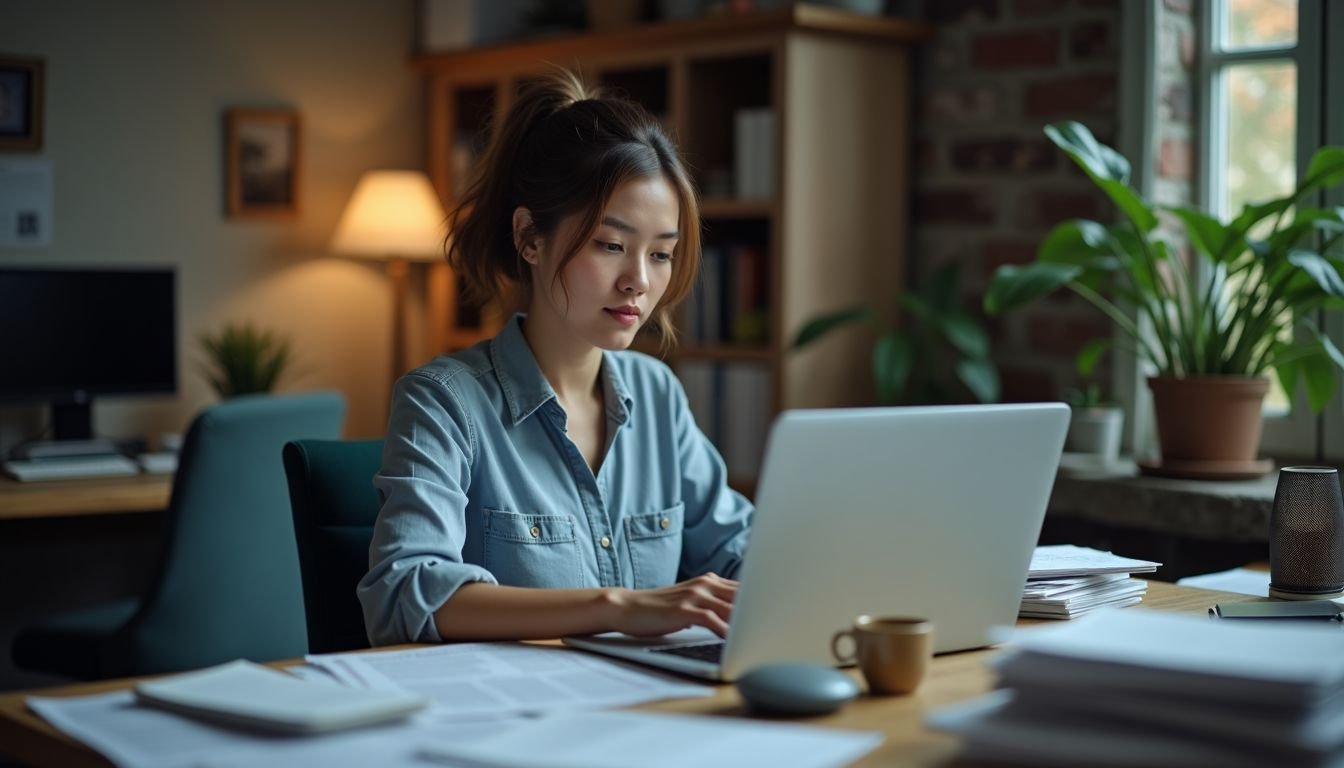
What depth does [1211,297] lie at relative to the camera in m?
2.50

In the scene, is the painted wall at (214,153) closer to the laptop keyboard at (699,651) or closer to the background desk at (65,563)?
the background desk at (65,563)

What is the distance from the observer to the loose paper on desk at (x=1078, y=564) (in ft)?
5.31

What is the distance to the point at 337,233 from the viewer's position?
4.02 meters

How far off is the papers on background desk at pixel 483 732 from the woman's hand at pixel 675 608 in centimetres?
9

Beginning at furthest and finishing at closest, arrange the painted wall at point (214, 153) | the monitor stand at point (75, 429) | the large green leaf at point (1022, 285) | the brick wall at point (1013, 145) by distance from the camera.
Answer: the painted wall at point (214, 153)
the monitor stand at point (75, 429)
the brick wall at point (1013, 145)
the large green leaf at point (1022, 285)

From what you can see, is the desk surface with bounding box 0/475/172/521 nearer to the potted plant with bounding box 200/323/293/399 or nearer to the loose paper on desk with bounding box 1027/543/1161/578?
the potted plant with bounding box 200/323/293/399

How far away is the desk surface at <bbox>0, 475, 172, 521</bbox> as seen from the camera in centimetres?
281

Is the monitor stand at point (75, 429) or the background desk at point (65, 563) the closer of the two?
the monitor stand at point (75, 429)

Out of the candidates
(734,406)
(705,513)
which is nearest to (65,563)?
(734,406)

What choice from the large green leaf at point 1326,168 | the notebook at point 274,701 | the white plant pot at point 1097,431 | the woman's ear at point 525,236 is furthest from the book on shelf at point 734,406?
the notebook at point 274,701

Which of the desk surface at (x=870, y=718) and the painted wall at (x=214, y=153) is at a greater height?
the painted wall at (x=214, y=153)

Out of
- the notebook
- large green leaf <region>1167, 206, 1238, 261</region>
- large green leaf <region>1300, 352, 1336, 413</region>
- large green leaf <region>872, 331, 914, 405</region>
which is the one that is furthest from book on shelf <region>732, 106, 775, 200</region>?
the notebook

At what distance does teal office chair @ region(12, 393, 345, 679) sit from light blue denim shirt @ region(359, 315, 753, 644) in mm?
1048

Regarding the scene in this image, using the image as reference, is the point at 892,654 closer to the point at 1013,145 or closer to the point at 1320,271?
the point at 1320,271
